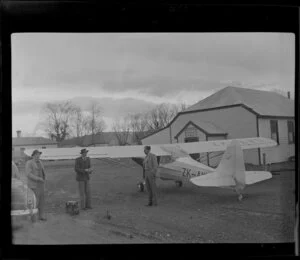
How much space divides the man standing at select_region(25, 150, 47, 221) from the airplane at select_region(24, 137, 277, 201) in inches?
3.0

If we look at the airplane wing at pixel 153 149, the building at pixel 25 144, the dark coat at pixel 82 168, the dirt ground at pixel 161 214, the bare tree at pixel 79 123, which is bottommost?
the dirt ground at pixel 161 214

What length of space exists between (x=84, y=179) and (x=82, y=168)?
0.29 feet

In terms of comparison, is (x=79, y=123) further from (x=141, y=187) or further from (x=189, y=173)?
(x=189, y=173)

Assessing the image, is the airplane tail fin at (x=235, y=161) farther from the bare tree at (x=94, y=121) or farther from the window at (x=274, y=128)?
the bare tree at (x=94, y=121)

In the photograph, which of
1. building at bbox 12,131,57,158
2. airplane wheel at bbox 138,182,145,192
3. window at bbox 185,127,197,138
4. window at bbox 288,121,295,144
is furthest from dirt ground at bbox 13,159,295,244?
window at bbox 185,127,197,138

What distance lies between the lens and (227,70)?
2555mm

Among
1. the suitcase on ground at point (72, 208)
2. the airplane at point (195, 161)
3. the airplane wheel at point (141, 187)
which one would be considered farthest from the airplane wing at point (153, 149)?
the suitcase on ground at point (72, 208)

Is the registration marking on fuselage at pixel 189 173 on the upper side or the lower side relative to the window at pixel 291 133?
lower

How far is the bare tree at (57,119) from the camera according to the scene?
2.55m

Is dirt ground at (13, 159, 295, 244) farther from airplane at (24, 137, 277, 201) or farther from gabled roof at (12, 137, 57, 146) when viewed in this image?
gabled roof at (12, 137, 57, 146)

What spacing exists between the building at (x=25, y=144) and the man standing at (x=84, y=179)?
0.88 ft

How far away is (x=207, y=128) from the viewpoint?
8.57 ft

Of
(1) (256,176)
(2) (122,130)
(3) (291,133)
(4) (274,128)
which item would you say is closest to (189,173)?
(1) (256,176)
